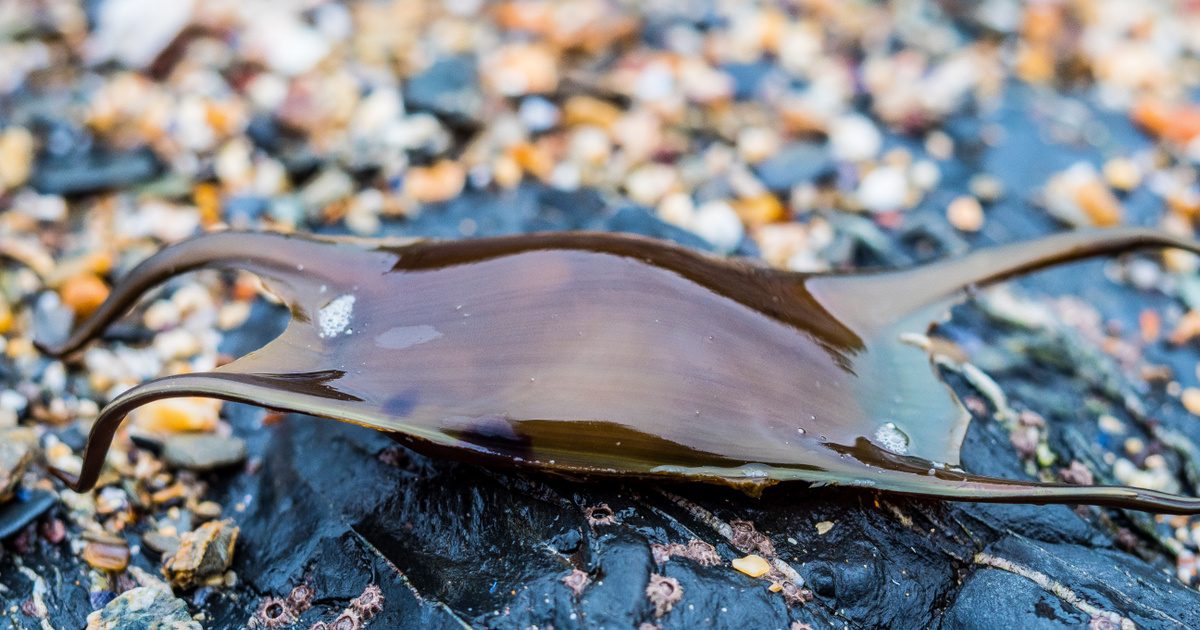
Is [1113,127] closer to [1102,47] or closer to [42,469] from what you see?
[1102,47]

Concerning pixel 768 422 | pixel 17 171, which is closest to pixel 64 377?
pixel 17 171

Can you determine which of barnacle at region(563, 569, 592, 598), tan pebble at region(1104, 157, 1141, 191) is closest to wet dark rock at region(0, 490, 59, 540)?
barnacle at region(563, 569, 592, 598)

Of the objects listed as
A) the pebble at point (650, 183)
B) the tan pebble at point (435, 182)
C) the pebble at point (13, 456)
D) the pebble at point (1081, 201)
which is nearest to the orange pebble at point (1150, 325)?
the pebble at point (1081, 201)

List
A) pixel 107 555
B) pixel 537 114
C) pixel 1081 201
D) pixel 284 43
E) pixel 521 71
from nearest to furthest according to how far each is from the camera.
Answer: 1. pixel 107 555
2. pixel 1081 201
3. pixel 537 114
4. pixel 521 71
5. pixel 284 43

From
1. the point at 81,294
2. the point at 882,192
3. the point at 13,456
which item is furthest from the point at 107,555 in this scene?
the point at 882,192

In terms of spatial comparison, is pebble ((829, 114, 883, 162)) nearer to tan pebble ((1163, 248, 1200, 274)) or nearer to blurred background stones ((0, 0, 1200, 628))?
blurred background stones ((0, 0, 1200, 628))

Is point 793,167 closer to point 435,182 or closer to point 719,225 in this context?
point 719,225
